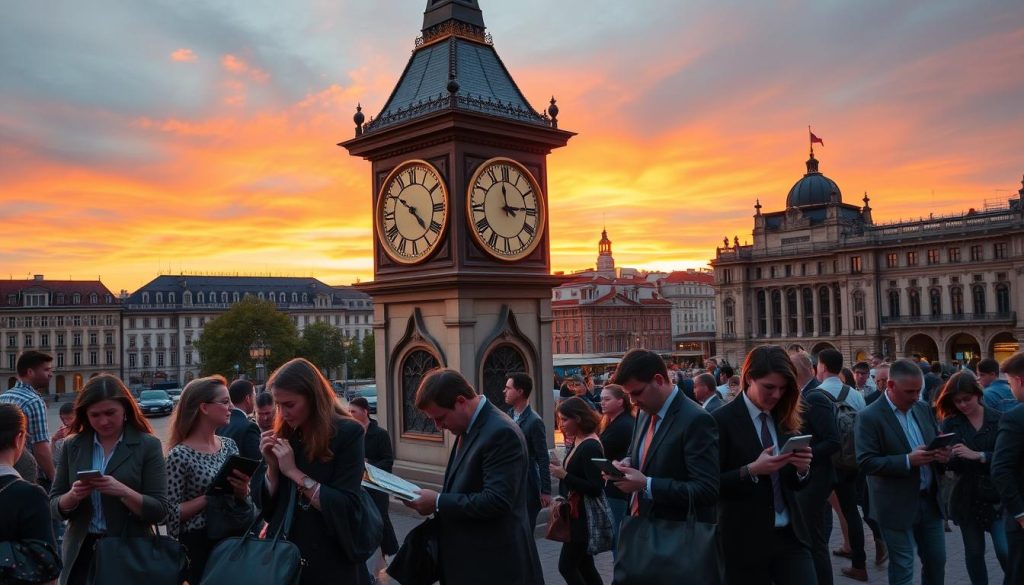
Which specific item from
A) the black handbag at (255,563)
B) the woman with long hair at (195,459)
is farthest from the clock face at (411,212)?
the black handbag at (255,563)

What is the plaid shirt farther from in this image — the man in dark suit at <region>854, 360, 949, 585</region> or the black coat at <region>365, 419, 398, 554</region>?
the man in dark suit at <region>854, 360, 949, 585</region>

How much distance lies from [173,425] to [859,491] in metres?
7.83

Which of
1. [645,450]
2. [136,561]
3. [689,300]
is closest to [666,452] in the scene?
[645,450]

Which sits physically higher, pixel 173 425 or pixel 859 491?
pixel 173 425

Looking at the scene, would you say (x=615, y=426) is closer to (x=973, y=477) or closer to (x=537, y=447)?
(x=537, y=447)

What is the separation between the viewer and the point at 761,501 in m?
5.46

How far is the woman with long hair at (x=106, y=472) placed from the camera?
522 cm

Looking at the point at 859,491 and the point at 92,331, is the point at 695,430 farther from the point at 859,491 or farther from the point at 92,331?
the point at 92,331

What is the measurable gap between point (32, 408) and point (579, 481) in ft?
16.3

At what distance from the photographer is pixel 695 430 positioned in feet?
16.7

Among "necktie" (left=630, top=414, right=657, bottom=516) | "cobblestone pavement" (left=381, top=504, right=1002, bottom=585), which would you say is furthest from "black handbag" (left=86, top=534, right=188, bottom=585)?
"cobblestone pavement" (left=381, top=504, right=1002, bottom=585)

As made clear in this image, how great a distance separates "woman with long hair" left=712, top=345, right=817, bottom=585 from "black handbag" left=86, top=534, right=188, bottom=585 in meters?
3.40

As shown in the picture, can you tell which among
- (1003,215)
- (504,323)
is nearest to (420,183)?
(504,323)

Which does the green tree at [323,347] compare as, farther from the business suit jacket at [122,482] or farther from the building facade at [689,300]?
the business suit jacket at [122,482]
